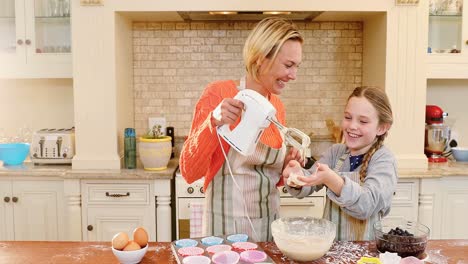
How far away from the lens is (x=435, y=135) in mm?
3449

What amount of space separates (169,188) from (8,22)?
1.62 meters

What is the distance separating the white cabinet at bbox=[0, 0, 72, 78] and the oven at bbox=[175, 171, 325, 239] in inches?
44.9

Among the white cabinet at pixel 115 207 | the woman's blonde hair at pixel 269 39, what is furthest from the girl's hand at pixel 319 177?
the white cabinet at pixel 115 207

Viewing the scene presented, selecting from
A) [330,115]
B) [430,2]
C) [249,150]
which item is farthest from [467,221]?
[249,150]

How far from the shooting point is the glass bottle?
3.22 meters

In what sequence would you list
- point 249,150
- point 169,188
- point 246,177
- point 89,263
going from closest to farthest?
point 89,263 → point 249,150 → point 246,177 → point 169,188

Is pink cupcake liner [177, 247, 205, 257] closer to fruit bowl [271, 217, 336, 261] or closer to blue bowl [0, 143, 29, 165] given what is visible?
fruit bowl [271, 217, 336, 261]

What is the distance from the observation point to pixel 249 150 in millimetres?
1710

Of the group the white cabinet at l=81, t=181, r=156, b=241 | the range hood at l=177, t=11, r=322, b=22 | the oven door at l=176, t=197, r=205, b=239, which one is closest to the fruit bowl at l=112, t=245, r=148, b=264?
the oven door at l=176, t=197, r=205, b=239

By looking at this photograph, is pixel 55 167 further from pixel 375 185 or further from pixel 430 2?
pixel 430 2

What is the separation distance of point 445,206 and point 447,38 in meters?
1.14

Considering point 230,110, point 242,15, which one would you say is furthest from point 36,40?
point 230,110

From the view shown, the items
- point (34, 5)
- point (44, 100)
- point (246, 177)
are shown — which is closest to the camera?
point (246, 177)

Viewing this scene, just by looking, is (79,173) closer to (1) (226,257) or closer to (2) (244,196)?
(2) (244,196)
